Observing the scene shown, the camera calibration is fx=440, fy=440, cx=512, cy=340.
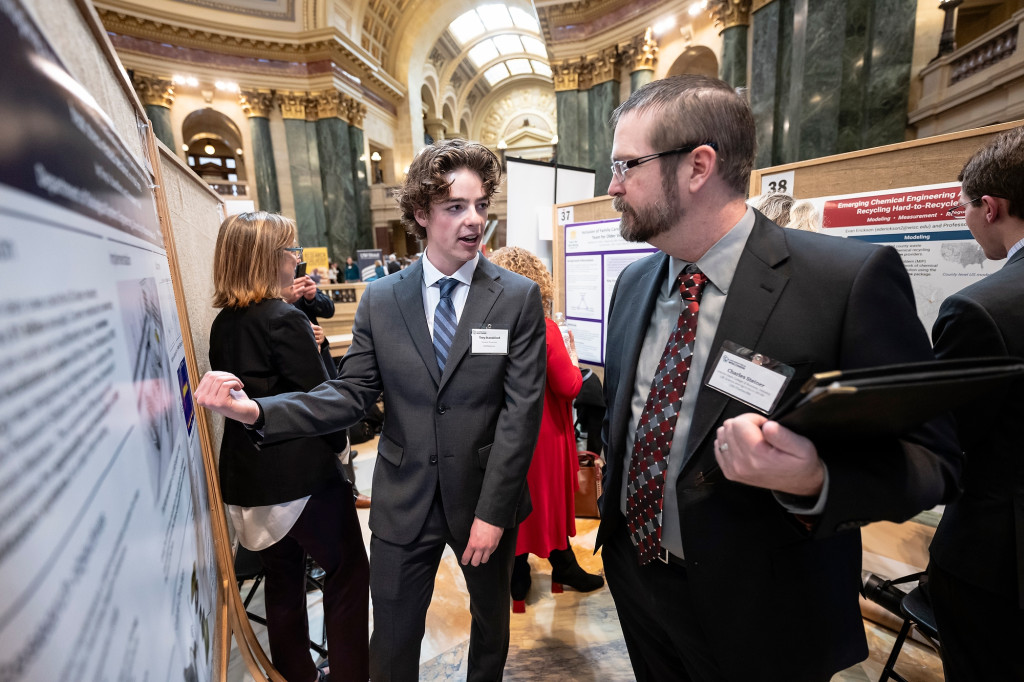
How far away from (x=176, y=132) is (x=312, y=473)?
16.9 meters

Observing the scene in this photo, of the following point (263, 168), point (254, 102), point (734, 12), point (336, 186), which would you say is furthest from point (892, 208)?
point (254, 102)

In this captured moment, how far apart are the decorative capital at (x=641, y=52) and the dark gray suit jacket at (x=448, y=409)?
37.0ft

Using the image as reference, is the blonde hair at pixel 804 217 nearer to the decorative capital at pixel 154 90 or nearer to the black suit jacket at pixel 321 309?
the black suit jacket at pixel 321 309

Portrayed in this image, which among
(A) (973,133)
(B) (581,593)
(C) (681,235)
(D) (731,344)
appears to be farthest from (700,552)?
(A) (973,133)

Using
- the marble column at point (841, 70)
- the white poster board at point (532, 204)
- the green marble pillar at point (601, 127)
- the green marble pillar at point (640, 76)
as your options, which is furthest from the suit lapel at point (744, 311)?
the green marble pillar at point (640, 76)

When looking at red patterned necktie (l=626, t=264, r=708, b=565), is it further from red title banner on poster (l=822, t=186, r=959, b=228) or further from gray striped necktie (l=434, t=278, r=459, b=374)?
red title banner on poster (l=822, t=186, r=959, b=228)

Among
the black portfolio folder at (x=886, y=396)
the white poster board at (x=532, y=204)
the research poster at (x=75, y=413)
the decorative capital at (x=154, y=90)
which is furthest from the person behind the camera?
the decorative capital at (x=154, y=90)

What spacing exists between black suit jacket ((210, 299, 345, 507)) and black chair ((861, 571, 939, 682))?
7.32 ft

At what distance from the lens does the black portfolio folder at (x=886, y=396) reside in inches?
24.0

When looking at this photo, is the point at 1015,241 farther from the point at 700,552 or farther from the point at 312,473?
the point at 312,473

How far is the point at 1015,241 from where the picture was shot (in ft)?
4.29

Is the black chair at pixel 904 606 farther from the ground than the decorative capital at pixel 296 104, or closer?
closer

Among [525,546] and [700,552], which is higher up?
[700,552]

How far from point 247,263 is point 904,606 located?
9.13 ft
